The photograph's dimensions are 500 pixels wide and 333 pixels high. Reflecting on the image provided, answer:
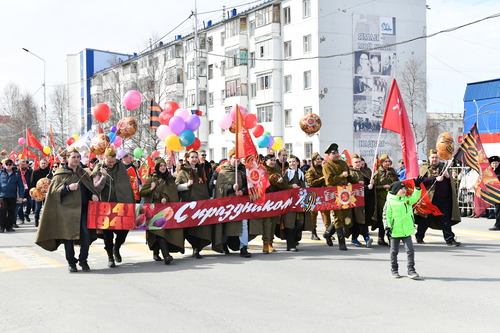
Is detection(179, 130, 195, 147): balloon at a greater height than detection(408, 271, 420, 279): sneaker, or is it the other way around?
detection(179, 130, 195, 147): balloon

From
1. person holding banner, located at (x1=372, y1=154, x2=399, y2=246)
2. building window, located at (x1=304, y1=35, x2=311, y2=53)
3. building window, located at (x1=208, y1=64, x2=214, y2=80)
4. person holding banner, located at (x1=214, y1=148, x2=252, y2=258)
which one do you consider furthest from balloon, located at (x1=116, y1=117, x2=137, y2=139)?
building window, located at (x1=208, y1=64, x2=214, y2=80)

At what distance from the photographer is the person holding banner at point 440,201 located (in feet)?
40.2

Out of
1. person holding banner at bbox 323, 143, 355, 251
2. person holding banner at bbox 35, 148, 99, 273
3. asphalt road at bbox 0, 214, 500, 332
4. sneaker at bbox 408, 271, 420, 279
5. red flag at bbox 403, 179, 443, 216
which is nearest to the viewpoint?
asphalt road at bbox 0, 214, 500, 332

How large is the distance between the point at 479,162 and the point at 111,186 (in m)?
7.28

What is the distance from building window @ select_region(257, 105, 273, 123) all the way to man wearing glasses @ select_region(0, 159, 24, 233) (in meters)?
32.7

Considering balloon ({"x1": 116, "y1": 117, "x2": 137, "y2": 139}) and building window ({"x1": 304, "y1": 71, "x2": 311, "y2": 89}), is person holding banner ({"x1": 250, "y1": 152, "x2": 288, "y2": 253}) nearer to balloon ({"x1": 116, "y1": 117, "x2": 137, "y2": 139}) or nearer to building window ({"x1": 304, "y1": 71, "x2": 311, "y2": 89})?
balloon ({"x1": 116, "y1": 117, "x2": 137, "y2": 139})

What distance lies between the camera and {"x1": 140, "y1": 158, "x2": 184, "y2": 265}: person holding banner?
35.0 feet

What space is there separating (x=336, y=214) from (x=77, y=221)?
4964mm

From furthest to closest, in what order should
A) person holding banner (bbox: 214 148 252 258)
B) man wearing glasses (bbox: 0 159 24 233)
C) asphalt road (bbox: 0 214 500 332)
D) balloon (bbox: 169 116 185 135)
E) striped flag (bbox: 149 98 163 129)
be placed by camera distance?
striped flag (bbox: 149 98 163 129) < man wearing glasses (bbox: 0 159 24 233) < balloon (bbox: 169 116 185 135) < person holding banner (bbox: 214 148 252 258) < asphalt road (bbox: 0 214 500 332)

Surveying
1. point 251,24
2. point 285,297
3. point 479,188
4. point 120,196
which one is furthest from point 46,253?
point 251,24

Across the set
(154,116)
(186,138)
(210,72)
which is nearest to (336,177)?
(186,138)

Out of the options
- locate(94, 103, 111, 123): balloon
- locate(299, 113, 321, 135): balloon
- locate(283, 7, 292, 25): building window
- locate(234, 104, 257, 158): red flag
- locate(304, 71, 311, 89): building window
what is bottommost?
locate(234, 104, 257, 158): red flag

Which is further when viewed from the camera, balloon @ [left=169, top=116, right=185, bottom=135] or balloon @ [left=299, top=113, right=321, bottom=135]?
balloon @ [left=299, top=113, right=321, bottom=135]

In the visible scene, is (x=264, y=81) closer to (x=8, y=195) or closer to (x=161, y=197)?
(x=8, y=195)
